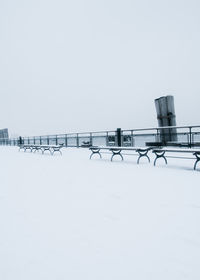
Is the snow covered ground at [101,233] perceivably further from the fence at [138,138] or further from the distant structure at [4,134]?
the distant structure at [4,134]

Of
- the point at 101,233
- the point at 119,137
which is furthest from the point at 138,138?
the point at 101,233

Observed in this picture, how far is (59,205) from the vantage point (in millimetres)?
3197

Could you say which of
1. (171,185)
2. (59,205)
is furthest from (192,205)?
(59,205)

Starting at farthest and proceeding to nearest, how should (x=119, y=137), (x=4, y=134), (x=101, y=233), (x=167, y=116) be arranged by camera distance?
(x=4, y=134)
(x=119, y=137)
(x=167, y=116)
(x=101, y=233)

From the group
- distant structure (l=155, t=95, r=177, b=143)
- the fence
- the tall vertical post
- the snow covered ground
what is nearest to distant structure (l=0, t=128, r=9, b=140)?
the fence

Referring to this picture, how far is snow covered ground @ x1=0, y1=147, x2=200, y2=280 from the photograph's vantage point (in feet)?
5.63

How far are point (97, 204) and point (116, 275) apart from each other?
5.15ft

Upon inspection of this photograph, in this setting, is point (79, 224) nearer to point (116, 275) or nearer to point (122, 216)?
point (122, 216)

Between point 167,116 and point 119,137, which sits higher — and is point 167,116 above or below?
above

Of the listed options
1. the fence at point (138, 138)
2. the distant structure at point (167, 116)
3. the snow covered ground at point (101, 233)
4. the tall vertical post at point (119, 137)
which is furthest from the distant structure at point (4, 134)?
the snow covered ground at point (101, 233)

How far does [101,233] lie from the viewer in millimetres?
2289

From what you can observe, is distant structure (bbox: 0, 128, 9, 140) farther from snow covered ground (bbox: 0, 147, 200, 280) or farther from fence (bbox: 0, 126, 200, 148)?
snow covered ground (bbox: 0, 147, 200, 280)

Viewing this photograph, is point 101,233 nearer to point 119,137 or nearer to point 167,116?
point 167,116

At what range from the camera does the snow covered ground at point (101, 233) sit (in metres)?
1.72
